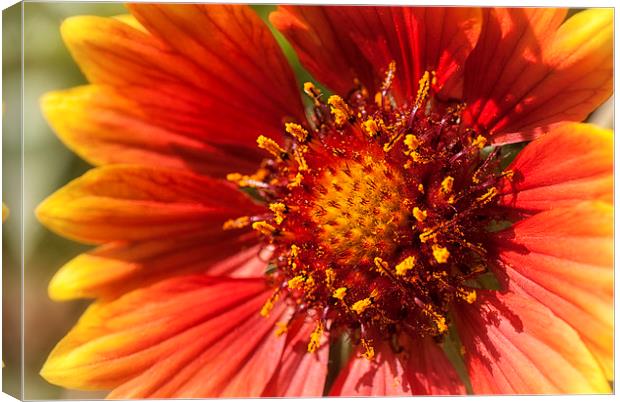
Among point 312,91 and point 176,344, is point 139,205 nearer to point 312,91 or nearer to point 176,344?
point 176,344

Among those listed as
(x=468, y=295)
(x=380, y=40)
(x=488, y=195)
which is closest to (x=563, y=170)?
(x=488, y=195)

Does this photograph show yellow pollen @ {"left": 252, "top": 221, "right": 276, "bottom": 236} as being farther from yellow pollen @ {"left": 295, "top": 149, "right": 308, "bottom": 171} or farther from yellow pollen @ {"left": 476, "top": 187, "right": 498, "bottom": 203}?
yellow pollen @ {"left": 476, "top": 187, "right": 498, "bottom": 203}

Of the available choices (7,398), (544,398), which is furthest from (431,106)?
(7,398)

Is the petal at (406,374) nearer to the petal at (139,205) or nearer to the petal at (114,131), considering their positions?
the petal at (139,205)

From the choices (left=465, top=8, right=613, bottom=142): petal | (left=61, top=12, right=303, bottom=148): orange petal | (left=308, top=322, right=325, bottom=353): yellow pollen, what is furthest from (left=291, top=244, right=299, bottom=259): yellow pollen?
(left=465, top=8, right=613, bottom=142): petal

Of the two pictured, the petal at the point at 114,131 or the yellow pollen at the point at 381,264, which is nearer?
the yellow pollen at the point at 381,264

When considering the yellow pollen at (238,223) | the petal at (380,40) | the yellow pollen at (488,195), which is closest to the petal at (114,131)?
the yellow pollen at (238,223)
